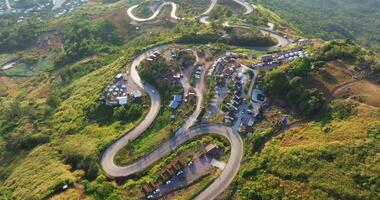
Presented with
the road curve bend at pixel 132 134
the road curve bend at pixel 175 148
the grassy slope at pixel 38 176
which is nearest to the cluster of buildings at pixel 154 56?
the road curve bend at pixel 132 134

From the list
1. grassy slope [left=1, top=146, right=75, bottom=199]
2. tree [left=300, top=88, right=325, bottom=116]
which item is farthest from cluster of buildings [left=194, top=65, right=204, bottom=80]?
grassy slope [left=1, top=146, right=75, bottom=199]

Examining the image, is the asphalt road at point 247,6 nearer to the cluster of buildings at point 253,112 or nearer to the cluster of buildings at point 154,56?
the cluster of buildings at point 154,56

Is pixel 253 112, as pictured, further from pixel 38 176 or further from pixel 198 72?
pixel 38 176

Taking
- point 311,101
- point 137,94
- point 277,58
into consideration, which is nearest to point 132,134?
point 137,94

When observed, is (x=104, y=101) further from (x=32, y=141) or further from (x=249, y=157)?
(x=249, y=157)

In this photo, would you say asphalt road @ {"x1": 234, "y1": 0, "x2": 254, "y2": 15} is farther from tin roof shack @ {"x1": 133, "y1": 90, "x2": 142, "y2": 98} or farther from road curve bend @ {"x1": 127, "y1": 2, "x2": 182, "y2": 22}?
tin roof shack @ {"x1": 133, "y1": 90, "x2": 142, "y2": 98}

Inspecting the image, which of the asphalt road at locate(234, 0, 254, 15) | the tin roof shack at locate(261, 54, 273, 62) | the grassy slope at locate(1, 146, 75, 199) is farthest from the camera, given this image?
the asphalt road at locate(234, 0, 254, 15)

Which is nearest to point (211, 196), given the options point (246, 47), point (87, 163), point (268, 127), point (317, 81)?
point (268, 127)
